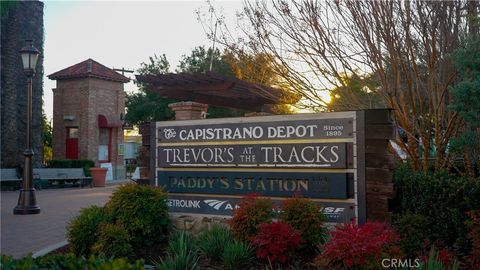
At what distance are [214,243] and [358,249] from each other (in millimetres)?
2022

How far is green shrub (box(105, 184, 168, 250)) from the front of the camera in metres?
6.56

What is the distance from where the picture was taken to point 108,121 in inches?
1220

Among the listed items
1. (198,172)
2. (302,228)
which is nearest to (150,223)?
(198,172)

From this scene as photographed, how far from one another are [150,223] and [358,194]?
2704 mm

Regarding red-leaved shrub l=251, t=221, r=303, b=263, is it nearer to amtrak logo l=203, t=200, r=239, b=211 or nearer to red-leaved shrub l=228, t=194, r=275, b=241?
red-leaved shrub l=228, t=194, r=275, b=241

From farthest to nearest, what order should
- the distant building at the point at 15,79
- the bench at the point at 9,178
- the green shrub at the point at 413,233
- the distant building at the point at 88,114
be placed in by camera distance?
the distant building at the point at 88,114 → the distant building at the point at 15,79 → the bench at the point at 9,178 → the green shrub at the point at 413,233

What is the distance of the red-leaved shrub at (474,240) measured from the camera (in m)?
4.57

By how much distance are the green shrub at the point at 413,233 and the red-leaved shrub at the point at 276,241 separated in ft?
3.75

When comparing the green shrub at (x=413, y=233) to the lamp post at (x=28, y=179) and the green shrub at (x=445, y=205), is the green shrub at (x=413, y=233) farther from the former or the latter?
the lamp post at (x=28, y=179)

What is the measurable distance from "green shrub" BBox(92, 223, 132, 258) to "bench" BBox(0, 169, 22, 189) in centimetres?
1728

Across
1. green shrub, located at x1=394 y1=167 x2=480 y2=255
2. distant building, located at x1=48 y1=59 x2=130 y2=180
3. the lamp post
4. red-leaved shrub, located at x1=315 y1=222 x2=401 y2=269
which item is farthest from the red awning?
red-leaved shrub, located at x1=315 y1=222 x2=401 y2=269

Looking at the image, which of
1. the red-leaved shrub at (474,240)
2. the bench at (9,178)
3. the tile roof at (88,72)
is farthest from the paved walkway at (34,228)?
the tile roof at (88,72)

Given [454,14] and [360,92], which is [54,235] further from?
[454,14]

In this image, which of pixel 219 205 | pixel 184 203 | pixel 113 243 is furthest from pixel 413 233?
pixel 113 243
